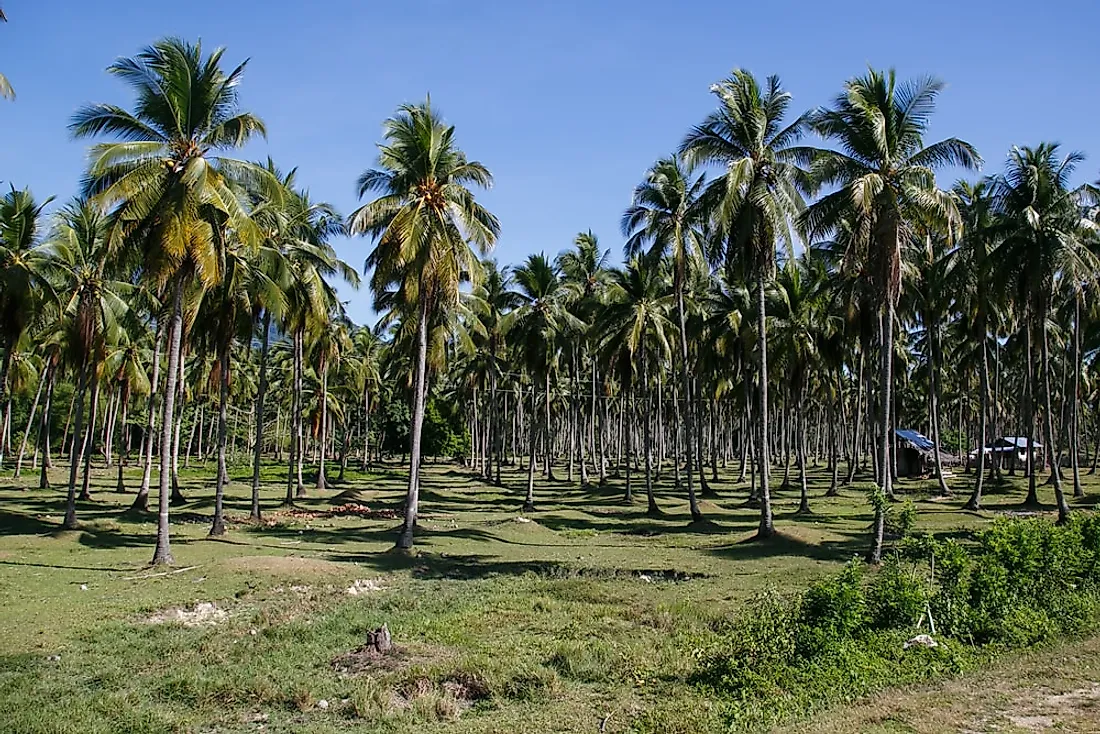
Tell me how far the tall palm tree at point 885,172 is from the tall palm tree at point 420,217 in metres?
9.42

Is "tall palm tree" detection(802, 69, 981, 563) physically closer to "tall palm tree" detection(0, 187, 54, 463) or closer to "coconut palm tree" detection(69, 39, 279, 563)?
"coconut palm tree" detection(69, 39, 279, 563)

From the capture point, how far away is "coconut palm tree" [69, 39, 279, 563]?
1833cm

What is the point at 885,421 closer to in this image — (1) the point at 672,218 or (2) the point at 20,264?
(1) the point at 672,218

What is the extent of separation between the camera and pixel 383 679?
1065 centimetres

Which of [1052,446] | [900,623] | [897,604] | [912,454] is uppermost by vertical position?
[1052,446]

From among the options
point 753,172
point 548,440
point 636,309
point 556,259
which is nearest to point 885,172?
point 753,172

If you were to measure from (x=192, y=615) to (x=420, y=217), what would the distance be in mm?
11724

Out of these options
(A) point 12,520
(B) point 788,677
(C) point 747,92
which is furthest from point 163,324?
(B) point 788,677

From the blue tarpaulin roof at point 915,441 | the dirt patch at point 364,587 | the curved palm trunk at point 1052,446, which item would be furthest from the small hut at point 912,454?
the dirt patch at point 364,587

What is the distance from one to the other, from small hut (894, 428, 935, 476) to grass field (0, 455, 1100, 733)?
27.5 m

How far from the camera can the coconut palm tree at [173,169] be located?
60.1ft

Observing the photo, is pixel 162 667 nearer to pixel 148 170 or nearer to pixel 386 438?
pixel 148 170

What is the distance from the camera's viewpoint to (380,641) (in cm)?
1210

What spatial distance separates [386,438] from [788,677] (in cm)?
8339
